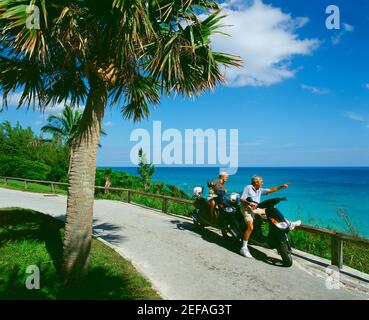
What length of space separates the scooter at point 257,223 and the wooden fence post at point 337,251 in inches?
32.6

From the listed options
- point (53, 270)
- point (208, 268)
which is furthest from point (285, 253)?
point (53, 270)

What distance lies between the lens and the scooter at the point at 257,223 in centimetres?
609

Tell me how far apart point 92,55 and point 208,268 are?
14.6 ft

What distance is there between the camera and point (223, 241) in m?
8.10

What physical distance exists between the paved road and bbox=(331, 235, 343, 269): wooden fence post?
0.35m

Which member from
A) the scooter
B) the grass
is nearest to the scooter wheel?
the scooter

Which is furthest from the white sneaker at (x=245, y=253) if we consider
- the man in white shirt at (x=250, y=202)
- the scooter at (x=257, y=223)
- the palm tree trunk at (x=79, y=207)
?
the palm tree trunk at (x=79, y=207)

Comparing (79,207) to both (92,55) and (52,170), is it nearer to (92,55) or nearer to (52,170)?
(92,55)

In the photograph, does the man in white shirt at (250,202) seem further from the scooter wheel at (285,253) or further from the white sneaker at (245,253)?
the scooter wheel at (285,253)

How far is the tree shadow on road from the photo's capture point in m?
6.62

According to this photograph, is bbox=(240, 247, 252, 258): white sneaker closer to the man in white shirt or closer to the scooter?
the man in white shirt
